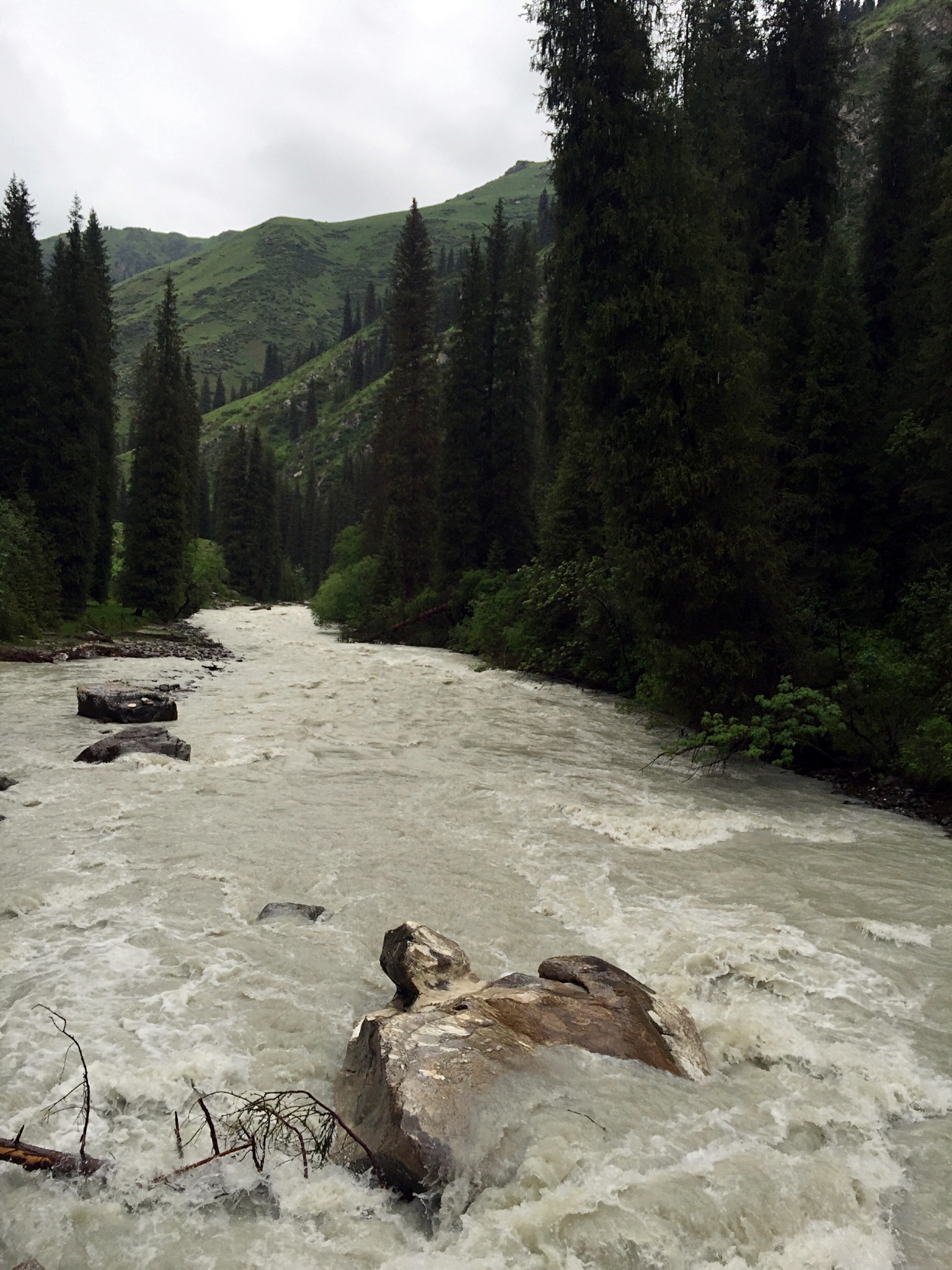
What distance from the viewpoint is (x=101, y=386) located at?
37688 mm

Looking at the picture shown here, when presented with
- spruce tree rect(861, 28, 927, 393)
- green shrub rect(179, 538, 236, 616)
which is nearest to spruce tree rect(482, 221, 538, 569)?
spruce tree rect(861, 28, 927, 393)

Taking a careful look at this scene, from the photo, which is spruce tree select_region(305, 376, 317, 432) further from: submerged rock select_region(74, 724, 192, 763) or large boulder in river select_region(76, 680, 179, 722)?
submerged rock select_region(74, 724, 192, 763)

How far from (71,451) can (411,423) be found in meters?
15.8

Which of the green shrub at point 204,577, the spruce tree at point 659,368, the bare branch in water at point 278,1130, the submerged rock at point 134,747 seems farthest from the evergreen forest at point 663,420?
the bare branch in water at point 278,1130

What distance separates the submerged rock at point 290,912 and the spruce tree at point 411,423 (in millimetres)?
31688

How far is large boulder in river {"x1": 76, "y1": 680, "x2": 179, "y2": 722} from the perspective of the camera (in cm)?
1548

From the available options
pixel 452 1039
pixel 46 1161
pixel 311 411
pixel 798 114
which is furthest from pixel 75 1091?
pixel 311 411

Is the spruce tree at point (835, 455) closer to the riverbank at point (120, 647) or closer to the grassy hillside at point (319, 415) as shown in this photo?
the riverbank at point (120, 647)

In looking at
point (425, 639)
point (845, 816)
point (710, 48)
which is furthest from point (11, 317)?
point (845, 816)

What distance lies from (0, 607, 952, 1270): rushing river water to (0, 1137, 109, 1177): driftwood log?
7cm

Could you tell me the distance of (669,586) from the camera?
13.8m

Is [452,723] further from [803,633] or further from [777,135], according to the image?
[777,135]

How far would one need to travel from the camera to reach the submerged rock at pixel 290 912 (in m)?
7.26

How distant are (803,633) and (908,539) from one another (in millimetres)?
6615
